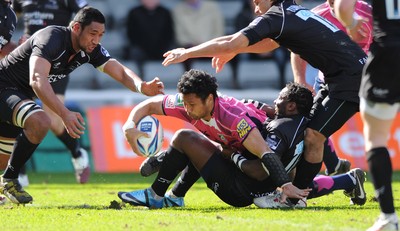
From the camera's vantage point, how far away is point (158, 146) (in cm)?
884

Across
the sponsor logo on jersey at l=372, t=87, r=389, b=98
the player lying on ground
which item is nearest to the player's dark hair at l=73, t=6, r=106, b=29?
the player lying on ground

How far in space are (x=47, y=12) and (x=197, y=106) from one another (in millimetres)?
5327

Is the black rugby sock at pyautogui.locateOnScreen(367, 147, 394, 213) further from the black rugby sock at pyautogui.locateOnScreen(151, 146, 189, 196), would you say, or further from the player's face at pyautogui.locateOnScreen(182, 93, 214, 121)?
the black rugby sock at pyautogui.locateOnScreen(151, 146, 189, 196)

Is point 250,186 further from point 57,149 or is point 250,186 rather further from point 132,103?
point 132,103

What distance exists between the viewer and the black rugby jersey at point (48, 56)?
29.8 feet

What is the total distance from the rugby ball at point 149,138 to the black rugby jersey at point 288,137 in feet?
3.46

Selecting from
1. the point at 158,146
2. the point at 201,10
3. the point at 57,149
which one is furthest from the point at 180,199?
the point at 201,10

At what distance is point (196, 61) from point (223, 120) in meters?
11.0

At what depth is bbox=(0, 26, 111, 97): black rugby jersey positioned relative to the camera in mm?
9070

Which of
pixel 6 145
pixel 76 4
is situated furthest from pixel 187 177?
pixel 76 4

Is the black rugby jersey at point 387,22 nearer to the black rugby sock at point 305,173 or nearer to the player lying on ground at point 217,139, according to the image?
the player lying on ground at point 217,139

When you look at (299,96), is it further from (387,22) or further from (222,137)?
(387,22)

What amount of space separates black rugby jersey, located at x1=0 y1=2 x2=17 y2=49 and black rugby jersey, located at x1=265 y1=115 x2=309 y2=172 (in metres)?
4.00

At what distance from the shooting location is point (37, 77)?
8.80m
